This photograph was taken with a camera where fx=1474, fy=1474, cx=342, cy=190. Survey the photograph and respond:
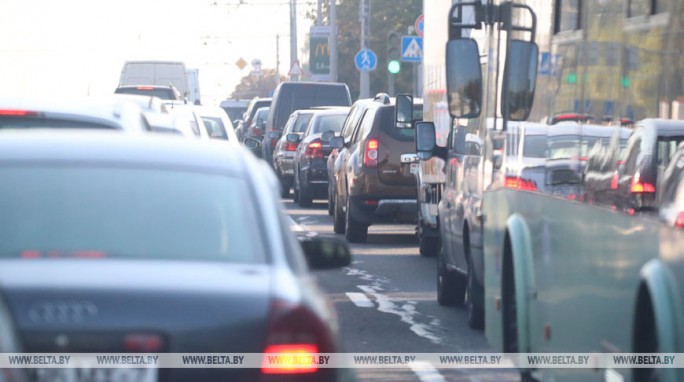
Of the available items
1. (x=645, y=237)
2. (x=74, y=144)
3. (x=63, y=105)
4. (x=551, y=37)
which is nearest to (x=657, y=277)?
(x=645, y=237)

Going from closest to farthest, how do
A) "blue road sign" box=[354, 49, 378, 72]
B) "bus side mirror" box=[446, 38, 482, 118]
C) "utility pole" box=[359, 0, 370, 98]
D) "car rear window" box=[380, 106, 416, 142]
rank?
"bus side mirror" box=[446, 38, 482, 118], "car rear window" box=[380, 106, 416, 142], "blue road sign" box=[354, 49, 378, 72], "utility pole" box=[359, 0, 370, 98]

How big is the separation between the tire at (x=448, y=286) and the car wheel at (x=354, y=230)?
233 inches

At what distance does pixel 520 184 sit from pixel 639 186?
238 centimetres

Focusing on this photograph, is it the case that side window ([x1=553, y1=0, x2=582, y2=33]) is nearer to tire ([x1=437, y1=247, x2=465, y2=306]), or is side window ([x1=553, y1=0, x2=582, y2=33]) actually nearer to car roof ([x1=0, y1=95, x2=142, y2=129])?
car roof ([x1=0, y1=95, x2=142, y2=129])

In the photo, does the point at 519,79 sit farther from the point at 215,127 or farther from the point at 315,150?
the point at 315,150

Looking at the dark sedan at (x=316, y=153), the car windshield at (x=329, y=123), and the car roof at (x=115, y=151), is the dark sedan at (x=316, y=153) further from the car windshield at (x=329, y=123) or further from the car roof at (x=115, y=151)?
the car roof at (x=115, y=151)

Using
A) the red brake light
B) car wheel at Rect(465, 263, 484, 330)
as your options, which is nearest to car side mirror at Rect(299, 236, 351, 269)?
the red brake light

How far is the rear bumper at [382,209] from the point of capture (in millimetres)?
17531

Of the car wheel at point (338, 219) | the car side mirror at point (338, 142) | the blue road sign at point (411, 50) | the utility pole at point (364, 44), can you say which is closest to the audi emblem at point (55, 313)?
the car wheel at point (338, 219)

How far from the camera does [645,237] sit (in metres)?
4.88

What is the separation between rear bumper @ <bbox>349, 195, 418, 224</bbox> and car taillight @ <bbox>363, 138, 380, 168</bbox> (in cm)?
41

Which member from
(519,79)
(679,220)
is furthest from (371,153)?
(679,220)

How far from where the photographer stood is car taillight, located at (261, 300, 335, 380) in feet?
13.6

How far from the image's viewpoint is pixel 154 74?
40.2 meters
